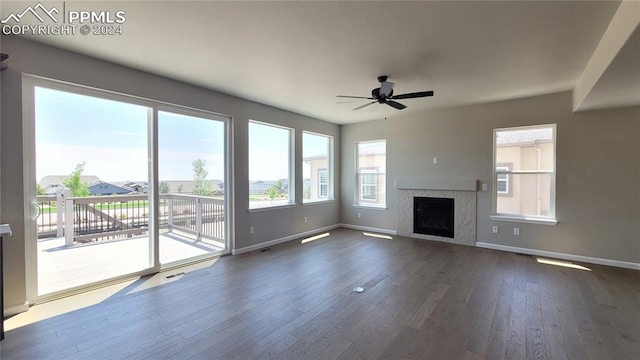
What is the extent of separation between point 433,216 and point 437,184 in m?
0.71

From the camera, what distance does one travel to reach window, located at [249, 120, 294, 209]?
5.09m

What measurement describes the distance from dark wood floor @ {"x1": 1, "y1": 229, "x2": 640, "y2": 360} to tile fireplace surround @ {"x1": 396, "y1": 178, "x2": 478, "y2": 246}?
126cm

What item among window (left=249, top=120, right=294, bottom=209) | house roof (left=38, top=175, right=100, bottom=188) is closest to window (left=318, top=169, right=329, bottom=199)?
window (left=249, top=120, right=294, bottom=209)

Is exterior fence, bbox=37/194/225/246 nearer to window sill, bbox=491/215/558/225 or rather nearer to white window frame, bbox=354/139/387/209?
white window frame, bbox=354/139/387/209

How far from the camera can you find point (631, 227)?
3.98m

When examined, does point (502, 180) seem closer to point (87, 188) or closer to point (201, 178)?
point (201, 178)

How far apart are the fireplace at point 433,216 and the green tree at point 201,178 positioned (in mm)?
4247

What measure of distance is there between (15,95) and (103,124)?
0.77 metres

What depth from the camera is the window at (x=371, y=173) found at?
654 centimetres

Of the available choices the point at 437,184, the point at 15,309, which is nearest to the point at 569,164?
the point at 437,184

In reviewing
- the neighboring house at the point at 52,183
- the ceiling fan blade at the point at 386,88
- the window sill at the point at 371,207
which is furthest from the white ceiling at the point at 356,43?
the window sill at the point at 371,207

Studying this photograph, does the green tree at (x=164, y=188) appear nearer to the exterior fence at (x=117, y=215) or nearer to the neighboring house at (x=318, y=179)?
the exterior fence at (x=117, y=215)

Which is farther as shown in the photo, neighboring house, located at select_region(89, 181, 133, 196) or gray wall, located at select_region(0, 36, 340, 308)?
neighboring house, located at select_region(89, 181, 133, 196)

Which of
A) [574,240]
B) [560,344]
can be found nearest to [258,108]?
[560,344]
